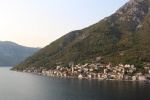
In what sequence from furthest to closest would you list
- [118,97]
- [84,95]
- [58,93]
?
[58,93], [84,95], [118,97]

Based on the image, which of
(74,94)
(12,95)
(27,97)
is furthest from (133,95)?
(12,95)

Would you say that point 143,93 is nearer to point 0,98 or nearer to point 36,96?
point 36,96

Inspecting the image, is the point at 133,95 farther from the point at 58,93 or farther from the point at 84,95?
the point at 58,93

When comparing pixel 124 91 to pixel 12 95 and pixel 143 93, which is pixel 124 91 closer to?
pixel 143 93

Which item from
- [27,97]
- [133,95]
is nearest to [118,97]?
[133,95]

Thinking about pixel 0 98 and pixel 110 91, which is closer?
pixel 0 98

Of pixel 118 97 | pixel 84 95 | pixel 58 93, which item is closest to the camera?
pixel 118 97

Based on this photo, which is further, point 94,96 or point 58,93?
point 58,93
